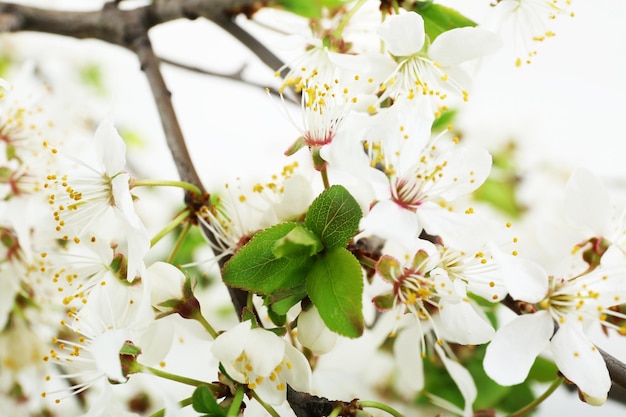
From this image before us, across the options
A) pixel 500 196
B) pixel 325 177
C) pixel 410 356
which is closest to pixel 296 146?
pixel 325 177

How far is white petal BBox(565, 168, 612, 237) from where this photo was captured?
0.50 meters

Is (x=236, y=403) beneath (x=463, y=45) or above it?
beneath

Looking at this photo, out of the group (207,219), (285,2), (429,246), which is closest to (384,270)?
(429,246)

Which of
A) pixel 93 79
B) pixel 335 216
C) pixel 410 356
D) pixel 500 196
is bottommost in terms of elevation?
pixel 93 79

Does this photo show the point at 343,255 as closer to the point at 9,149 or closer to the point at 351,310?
the point at 351,310

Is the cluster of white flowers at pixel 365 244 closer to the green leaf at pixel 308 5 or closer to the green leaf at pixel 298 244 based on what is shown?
the green leaf at pixel 298 244

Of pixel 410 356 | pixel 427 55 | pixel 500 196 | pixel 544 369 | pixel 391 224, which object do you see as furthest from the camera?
pixel 500 196

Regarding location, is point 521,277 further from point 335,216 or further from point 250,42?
point 250,42

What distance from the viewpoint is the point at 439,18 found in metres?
0.56

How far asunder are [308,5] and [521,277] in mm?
390

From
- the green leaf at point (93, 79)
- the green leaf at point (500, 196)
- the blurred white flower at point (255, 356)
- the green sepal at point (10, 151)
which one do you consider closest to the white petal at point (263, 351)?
the blurred white flower at point (255, 356)

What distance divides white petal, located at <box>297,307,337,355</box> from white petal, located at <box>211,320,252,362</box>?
40 mm

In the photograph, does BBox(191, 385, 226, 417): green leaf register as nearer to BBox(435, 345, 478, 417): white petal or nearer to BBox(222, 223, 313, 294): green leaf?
BBox(222, 223, 313, 294): green leaf

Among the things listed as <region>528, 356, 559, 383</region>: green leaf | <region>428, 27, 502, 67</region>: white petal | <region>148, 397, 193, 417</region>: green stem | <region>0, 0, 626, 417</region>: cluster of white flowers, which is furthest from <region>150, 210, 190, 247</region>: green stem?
→ <region>528, 356, 559, 383</region>: green leaf
